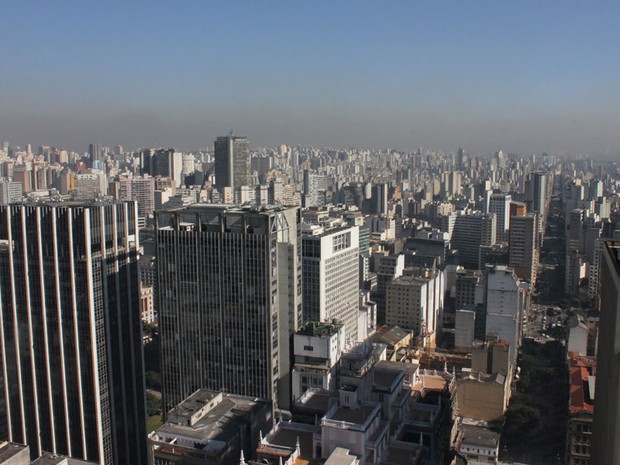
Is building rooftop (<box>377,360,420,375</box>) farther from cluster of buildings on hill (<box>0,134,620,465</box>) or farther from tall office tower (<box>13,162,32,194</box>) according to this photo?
tall office tower (<box>13,162,32,194</box>)

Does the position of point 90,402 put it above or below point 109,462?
above

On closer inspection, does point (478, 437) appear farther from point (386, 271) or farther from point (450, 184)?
point (450, 184)

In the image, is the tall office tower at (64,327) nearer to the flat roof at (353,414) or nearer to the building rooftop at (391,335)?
the flat roof at (353,414)

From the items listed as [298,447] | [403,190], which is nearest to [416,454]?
[298,447]

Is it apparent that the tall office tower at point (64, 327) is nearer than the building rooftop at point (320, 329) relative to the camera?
No

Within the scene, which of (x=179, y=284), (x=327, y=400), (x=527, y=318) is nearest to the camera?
(x=327, y=400)

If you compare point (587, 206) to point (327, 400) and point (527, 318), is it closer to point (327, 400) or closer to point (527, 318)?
point (527, 318)

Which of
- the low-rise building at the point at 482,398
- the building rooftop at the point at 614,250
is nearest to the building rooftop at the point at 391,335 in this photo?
the low-rise building at the point at 482,398
